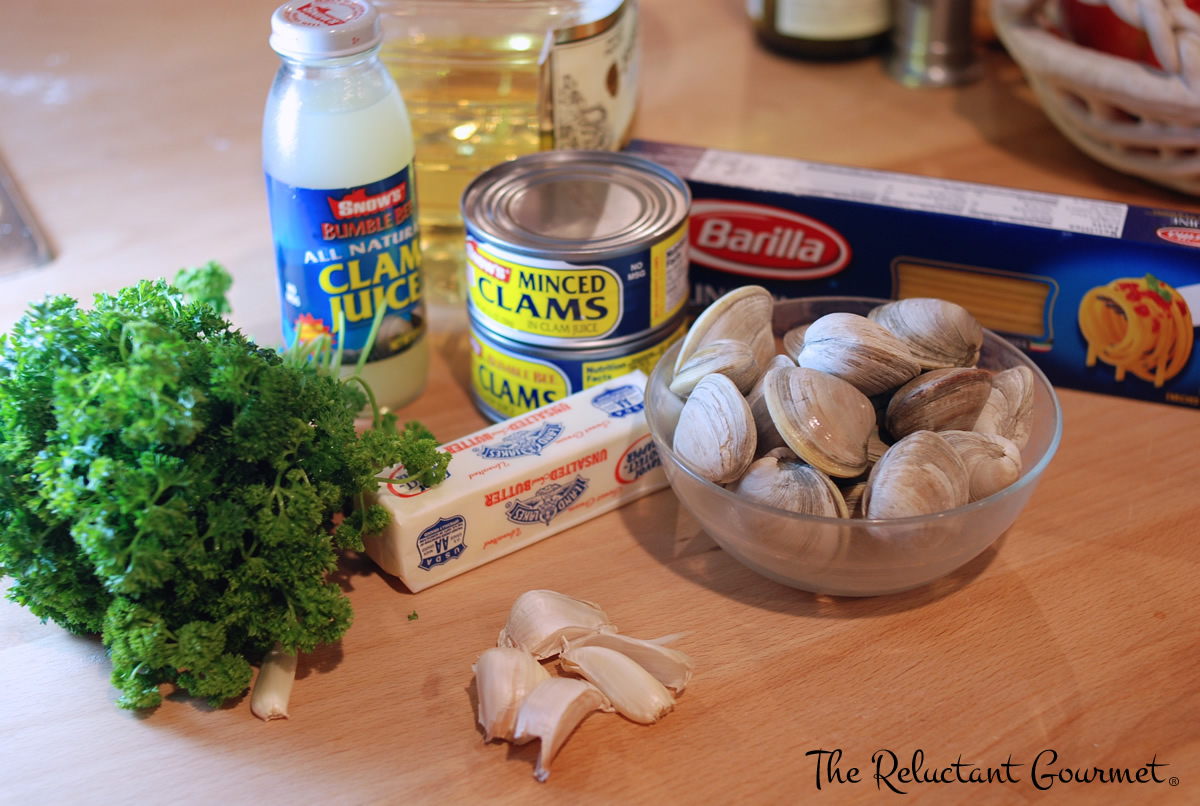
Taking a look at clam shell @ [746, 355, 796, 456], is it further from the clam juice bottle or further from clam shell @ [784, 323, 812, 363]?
A: the clam juice bottle

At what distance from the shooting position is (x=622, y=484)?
3.18 ft

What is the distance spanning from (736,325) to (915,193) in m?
0.33

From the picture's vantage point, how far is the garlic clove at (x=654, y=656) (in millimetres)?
794

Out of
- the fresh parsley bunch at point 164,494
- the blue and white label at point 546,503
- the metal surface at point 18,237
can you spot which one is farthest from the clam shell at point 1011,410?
the metal surface at point 18,237

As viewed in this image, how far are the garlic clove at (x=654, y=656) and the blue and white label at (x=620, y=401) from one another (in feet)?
0.72

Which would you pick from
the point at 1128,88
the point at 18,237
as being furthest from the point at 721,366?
the point at 18,237

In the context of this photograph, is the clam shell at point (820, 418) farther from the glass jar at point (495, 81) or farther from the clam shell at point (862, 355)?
the glass jar at point (495, 81)

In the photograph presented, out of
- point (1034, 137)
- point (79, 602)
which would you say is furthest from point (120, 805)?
point (1034, 137)

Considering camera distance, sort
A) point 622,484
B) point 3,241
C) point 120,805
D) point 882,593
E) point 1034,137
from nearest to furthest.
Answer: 1. point 120,805
2. point 882,593
3. point 622,484
4. point 3,241
5. point 1034,137

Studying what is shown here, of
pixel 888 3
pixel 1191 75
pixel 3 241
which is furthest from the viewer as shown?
pixel 888 3

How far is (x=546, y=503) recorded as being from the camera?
3.04ft

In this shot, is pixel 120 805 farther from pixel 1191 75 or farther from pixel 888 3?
pixel 888 3

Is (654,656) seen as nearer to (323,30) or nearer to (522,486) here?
(522,486)

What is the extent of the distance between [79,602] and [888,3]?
1.41m
